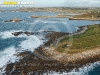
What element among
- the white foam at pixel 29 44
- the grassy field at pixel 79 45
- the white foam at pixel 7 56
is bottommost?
the white foam at pixel 29 44

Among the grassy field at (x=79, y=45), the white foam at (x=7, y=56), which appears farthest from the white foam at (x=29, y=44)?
the grassy field at (x=79, y=45)

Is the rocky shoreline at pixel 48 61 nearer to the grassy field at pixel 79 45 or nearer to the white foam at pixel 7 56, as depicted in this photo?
the grassy field at pixel 79 45

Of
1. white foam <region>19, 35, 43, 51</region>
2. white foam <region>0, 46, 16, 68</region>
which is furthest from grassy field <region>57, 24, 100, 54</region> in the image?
white foam <region>0, 46, 16, 68</region>

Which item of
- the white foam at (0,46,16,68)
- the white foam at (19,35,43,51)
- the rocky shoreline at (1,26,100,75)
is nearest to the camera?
the rocky shoreline at (1,26,100,75)

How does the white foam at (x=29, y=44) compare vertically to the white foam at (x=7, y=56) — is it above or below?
below

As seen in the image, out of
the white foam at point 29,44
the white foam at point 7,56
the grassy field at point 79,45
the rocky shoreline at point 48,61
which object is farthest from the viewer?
the white foam at point 29,44

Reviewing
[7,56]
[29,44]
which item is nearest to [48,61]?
[7,56]

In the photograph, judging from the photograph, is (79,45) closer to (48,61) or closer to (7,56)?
(48,61)

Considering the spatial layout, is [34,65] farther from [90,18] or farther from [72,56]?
[90,18]

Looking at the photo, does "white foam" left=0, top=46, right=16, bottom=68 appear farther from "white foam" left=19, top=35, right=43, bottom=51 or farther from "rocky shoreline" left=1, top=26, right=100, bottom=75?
"white foam" left=19, top=35, right=43, bottom=51
